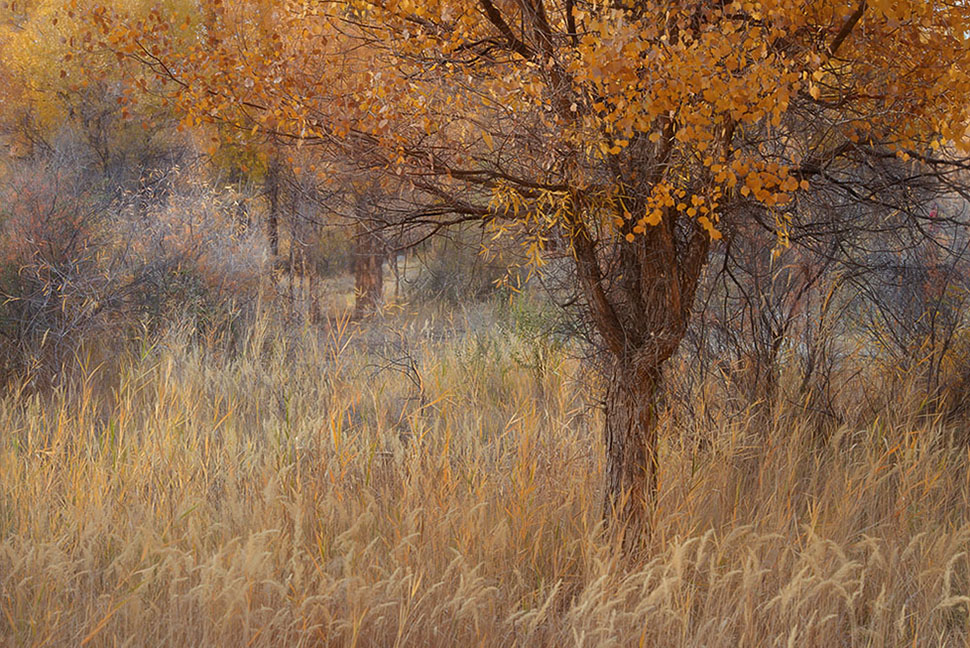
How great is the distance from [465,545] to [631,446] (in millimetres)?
888

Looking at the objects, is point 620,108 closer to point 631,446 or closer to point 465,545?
point 631,446

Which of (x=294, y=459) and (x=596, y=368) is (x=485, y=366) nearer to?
(x=596, y=368)

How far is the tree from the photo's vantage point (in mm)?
2541

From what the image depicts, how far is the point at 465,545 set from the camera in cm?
319

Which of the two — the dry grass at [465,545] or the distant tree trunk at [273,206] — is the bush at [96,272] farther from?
the distant tree trunk at [273,206]

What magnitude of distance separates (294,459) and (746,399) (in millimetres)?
2752

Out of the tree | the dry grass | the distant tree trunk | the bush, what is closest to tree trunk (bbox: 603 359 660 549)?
the tree

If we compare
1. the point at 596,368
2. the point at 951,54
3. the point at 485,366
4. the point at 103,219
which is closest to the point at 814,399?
the point at 596,368

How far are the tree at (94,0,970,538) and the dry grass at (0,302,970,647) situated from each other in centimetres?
48

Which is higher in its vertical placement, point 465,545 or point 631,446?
point 631,446

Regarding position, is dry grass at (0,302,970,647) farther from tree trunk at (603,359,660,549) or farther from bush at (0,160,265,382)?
bush at (0,160,265,382)

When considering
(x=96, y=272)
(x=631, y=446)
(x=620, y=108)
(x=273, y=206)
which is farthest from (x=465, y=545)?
(x=273, y=206)

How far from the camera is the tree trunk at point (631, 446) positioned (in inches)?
141

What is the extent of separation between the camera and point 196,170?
1298cm
